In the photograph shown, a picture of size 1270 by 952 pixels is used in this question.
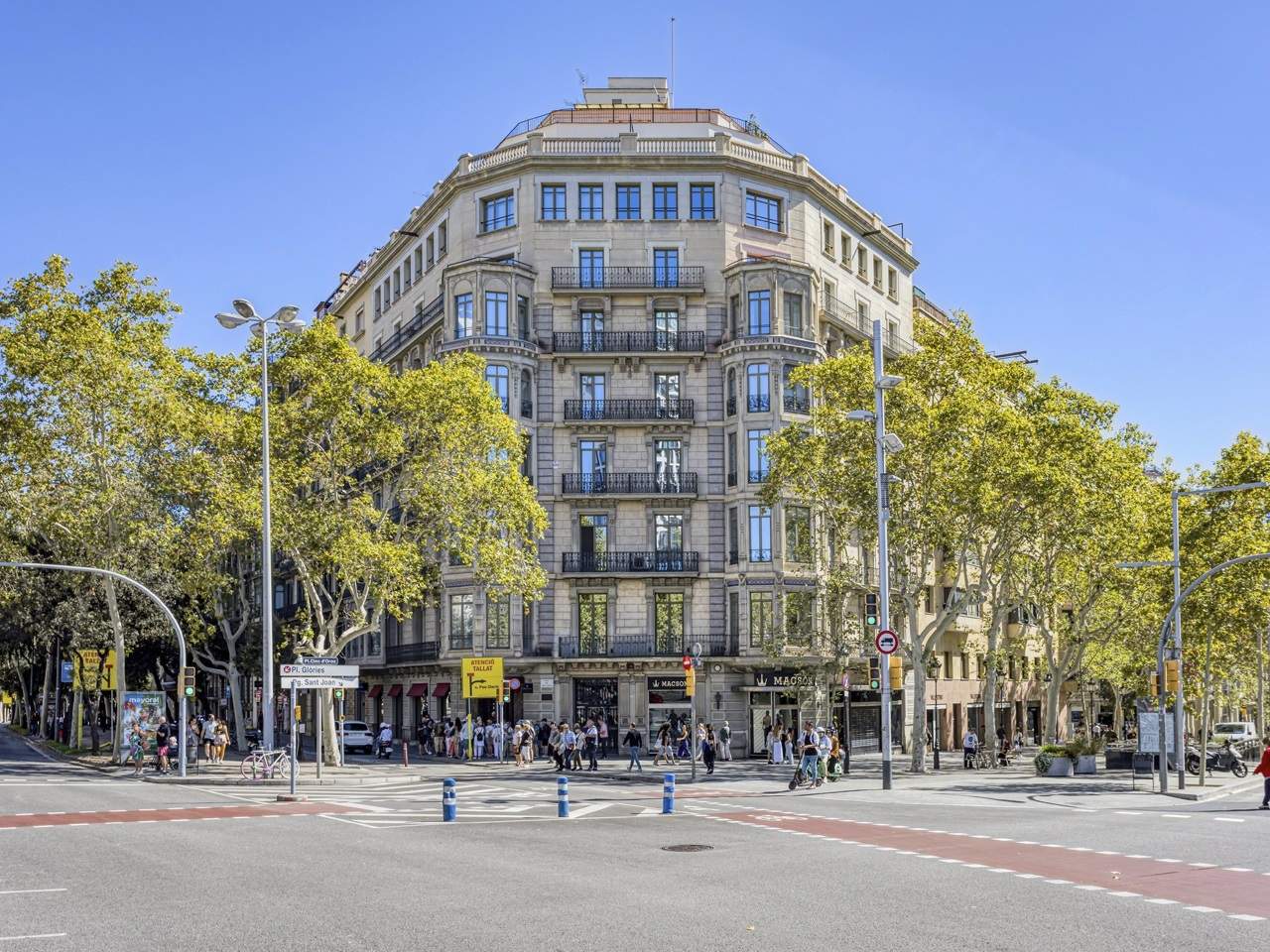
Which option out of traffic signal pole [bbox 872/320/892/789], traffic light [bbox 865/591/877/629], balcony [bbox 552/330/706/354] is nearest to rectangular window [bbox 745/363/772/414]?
balcony [bbox 552/330/706/354]

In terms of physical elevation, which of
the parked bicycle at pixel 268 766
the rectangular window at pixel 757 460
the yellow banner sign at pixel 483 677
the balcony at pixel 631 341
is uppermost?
the balcony at pixel 631 341

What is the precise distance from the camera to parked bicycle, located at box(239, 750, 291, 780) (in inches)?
1463

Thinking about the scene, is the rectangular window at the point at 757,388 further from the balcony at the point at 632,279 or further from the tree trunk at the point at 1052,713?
the tree trunk at the point at 1052,713

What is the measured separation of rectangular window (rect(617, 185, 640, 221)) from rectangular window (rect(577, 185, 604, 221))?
726 millimetres

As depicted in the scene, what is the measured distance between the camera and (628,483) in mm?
53594

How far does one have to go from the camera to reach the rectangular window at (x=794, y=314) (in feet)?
178

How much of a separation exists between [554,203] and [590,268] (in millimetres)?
3089

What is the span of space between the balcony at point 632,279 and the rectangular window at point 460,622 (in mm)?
13046

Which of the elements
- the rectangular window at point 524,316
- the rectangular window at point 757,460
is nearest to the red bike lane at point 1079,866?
the rectangular window at point 757,460

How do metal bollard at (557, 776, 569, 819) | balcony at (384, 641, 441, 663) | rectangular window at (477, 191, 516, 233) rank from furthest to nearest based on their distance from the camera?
rectangular window at (477, 191, 516, 233), balcony at (384, 641, 441, 663), metal bollard at (557, 776, 569, 819)

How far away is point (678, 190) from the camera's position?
55156 millimetres

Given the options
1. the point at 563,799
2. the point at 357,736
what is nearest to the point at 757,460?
the point at 357,736

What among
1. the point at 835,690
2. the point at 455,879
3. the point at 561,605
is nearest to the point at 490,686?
the point at 561,605

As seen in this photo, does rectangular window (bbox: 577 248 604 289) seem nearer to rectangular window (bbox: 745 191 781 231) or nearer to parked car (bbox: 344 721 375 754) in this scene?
rectangular window (bbox: 745 191 781 231)
